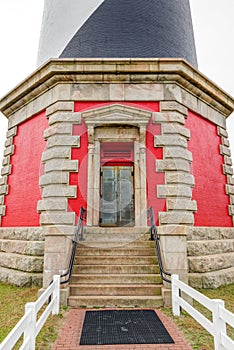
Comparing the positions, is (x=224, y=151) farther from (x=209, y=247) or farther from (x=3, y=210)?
(x=3, y=210)

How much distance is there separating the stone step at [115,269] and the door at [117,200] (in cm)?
341

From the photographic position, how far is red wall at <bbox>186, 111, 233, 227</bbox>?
28.0 ft

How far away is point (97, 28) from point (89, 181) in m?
6.04

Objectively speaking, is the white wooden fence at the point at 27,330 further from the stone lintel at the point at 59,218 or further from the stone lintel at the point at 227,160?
the stone lintel at the point at 227,160

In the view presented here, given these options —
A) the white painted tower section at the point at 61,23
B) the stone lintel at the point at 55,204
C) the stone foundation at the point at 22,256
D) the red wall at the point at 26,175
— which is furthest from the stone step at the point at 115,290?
the white painted tower section at the point at 61,23

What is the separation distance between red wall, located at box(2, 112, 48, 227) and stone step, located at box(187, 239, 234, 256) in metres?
4.66

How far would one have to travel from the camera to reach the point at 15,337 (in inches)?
111

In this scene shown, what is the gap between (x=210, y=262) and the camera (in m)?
7.54

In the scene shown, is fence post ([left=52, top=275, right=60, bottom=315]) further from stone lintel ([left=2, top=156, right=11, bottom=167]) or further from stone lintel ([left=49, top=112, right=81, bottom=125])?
stone lintel ([left=2, top=156, right=11, bottom=167])

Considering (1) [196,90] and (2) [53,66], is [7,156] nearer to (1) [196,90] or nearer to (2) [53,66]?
(2) [53,66]

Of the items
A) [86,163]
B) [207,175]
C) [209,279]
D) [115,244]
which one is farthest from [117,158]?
[209,279]

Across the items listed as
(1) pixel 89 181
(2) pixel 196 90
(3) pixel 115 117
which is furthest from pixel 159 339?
(2) pixel 196 90

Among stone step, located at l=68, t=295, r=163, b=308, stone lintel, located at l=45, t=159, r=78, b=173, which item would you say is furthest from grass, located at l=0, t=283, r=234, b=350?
stone lintel, located at l=45, t=159, r=78, b=173

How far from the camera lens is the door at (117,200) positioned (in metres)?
9.67
